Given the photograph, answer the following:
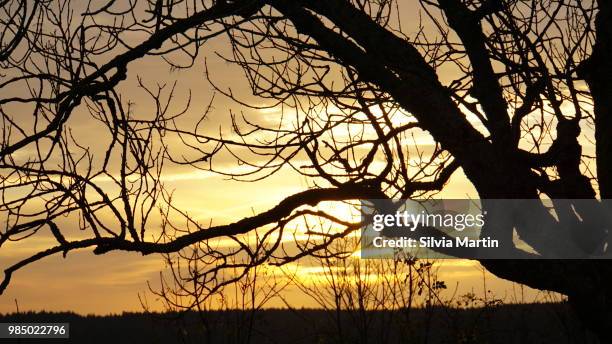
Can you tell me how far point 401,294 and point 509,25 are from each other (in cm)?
494

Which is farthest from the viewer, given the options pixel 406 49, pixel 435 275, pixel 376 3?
pixel 435 275

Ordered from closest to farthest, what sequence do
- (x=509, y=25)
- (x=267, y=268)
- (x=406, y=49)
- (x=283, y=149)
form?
(x=509, y=25)
(x=406, y=49)
(x=283, y=149)
(x=267, y=268)

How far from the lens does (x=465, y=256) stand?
5426mm

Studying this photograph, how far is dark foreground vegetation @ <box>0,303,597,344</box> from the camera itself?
872cm

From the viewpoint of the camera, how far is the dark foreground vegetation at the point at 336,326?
28.6ft

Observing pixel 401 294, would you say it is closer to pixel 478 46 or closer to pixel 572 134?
pixel 572 134

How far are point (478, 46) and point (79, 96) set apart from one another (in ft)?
8.92

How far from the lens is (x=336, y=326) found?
32.6 feet

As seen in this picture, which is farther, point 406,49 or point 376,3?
point 376,3

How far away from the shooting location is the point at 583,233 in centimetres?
544

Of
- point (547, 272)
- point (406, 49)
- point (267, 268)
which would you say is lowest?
point (547, 272)

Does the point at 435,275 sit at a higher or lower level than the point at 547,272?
higher

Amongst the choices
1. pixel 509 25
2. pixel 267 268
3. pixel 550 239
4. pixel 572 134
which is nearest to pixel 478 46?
pixel 509 25

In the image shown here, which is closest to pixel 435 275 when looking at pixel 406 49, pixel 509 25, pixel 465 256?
pixel 465 256
